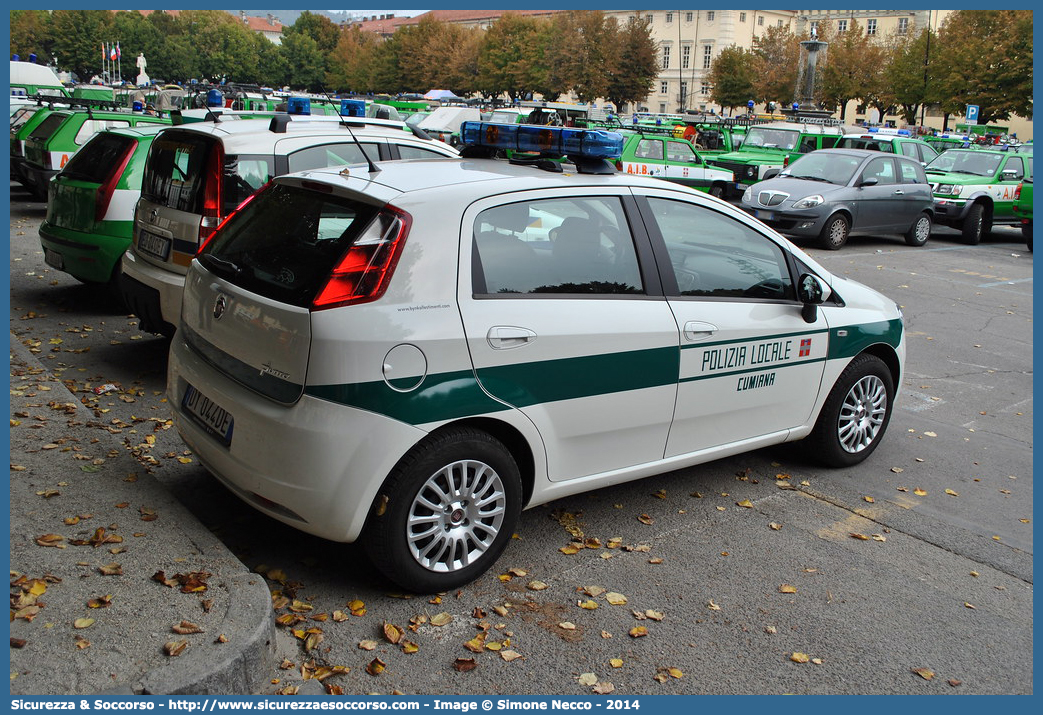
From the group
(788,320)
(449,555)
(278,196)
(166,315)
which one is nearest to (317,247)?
(278,196)

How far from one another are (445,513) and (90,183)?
595 cm

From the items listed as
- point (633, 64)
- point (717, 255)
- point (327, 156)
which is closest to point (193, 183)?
point (327, 156)

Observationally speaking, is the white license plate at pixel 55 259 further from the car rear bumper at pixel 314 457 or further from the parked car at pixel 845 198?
the parked car at pixel 845 198

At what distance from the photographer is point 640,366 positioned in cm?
445

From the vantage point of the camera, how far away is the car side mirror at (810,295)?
5125 mm

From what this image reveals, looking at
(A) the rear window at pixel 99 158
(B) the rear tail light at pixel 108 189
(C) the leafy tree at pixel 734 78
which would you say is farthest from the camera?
(C) the leafy tree at pixel 734 78

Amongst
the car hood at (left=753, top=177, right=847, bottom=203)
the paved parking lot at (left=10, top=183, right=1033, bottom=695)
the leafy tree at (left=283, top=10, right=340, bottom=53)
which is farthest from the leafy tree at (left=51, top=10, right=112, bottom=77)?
the paved parking lot at (left=10, top=183, right=1033, bottom=695)

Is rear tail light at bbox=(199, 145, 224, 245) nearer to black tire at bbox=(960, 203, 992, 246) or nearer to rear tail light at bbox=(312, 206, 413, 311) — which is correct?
rear tail light at bbox=(312, 206, 413, 311)

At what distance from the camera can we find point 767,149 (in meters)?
23.8

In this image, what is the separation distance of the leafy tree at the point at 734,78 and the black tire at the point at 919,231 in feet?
160

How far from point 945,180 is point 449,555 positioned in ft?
60.8

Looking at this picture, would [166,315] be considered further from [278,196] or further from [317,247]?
[317,247]

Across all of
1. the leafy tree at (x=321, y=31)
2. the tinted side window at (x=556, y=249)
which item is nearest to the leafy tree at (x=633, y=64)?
the leafy tree at (x=321, y=31)

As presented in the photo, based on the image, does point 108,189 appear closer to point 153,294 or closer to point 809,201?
point 153,294
